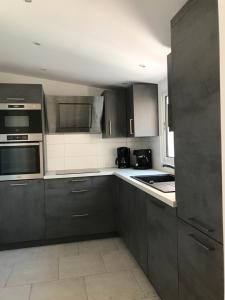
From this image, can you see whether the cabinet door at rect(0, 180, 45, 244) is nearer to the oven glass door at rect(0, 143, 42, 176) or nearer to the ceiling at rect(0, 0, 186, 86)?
the oven glass door at rect(0, 143, 42, 176)

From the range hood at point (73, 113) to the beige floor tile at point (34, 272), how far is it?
1628mm

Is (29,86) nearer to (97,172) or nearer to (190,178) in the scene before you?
(97,172)

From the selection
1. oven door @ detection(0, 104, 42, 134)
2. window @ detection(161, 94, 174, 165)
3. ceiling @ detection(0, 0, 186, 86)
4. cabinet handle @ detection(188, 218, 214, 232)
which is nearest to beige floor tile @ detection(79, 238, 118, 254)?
window @ detection(161, 94, 174, 165)

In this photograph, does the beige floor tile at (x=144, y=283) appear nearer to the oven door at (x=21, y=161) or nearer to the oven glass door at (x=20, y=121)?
the oven door at (x=21, y=161)

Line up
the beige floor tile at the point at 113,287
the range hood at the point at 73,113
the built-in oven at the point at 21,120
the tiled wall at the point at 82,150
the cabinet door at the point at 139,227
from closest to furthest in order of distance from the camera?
1. the beige floor tile at the point at 113,287
2. the cabinet door at the point at 139,227
3. the built-in oven at the point at 21,120
4. the range hood at the point at 73,113
5. the tiled wall at the point at 82,150

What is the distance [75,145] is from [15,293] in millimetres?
2037

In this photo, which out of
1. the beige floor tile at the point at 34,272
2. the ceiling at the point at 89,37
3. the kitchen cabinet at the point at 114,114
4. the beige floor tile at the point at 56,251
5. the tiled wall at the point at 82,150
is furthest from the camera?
the tiled wall at the point at 82,150

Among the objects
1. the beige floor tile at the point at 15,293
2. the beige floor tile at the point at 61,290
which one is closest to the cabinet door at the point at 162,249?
the beige floor tile at the point at 61,290

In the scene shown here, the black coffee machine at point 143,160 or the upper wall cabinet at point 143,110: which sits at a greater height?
the upper wall cabinet at point 143,110

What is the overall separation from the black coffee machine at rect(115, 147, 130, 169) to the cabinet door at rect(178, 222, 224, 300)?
85.2 inches

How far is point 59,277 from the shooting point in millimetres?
2422

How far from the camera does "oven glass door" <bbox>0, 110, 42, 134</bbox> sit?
302cm

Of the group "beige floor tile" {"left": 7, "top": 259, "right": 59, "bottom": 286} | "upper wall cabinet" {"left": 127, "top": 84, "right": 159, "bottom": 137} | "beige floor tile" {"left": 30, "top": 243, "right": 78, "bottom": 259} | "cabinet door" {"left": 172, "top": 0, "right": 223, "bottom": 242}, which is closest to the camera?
"cabinet door" {"left": 172, "top": 0, "right": 223, "bottom": 242}

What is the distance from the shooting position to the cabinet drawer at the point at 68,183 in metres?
3.13
